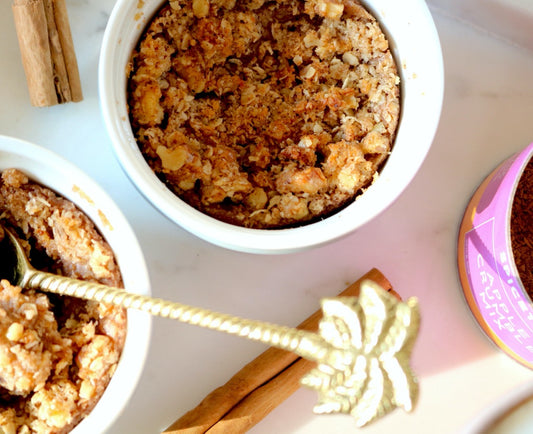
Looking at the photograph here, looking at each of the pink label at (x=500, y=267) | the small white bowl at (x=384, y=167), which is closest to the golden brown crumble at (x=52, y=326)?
the small white bowl at (x=384, y=167)

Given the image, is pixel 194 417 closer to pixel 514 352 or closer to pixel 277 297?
pixel 277 297

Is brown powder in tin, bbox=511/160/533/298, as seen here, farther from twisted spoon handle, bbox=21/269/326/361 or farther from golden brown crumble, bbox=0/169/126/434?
golden brown crumble, bbox=0/169/126/434

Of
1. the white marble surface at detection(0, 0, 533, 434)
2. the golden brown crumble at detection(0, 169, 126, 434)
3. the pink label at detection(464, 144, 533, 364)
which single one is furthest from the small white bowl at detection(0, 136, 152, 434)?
the pink label at detection(464, 144, 533, 364)

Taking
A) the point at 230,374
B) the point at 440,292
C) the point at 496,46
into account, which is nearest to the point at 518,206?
the point at 440,292

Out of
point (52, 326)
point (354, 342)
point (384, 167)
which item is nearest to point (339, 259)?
point (384, 167)

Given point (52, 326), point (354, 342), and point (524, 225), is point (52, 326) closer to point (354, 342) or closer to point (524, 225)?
point (354, 342)

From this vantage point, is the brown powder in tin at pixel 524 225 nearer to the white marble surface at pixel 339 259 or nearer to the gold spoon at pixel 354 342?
the white marble surface at pixel 339 259
